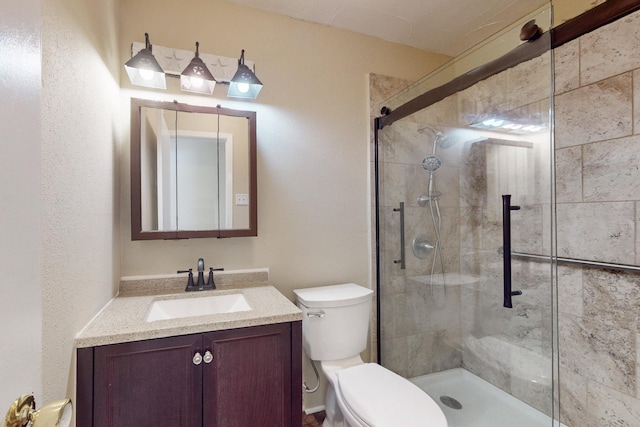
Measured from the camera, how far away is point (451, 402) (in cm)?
188

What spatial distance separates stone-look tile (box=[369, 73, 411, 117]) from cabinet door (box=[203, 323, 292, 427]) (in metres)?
1.59

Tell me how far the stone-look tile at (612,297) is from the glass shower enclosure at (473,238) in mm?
207

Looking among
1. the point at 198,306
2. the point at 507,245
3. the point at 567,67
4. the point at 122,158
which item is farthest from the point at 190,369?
the point at 567,67

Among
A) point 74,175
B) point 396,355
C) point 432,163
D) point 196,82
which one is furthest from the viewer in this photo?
point 396,355

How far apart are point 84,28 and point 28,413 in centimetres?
124

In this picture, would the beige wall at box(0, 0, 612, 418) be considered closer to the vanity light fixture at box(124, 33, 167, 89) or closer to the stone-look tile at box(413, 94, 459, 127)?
the vanity light fixture at box(124, 33, 167, 89)

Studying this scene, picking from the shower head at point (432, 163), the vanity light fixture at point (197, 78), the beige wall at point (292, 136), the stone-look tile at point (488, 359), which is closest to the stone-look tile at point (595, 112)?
the shower head at point (432, 163)

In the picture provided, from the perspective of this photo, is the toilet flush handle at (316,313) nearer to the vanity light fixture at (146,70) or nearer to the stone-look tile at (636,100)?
the vanity light fixture at (146,70)

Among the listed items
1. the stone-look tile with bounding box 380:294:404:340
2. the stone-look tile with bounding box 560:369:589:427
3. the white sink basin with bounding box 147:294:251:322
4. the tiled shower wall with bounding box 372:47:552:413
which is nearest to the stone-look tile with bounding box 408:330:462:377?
the tiled shower wall with bounding box 372:47:552:413

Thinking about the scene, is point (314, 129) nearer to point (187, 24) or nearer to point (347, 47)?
point (347, 47)

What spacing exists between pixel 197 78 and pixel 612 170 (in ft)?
7.08

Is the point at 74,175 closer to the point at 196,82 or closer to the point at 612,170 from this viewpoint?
the point at 196,82

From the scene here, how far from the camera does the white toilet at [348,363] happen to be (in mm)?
1308

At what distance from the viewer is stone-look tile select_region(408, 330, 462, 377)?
2.06 metres
